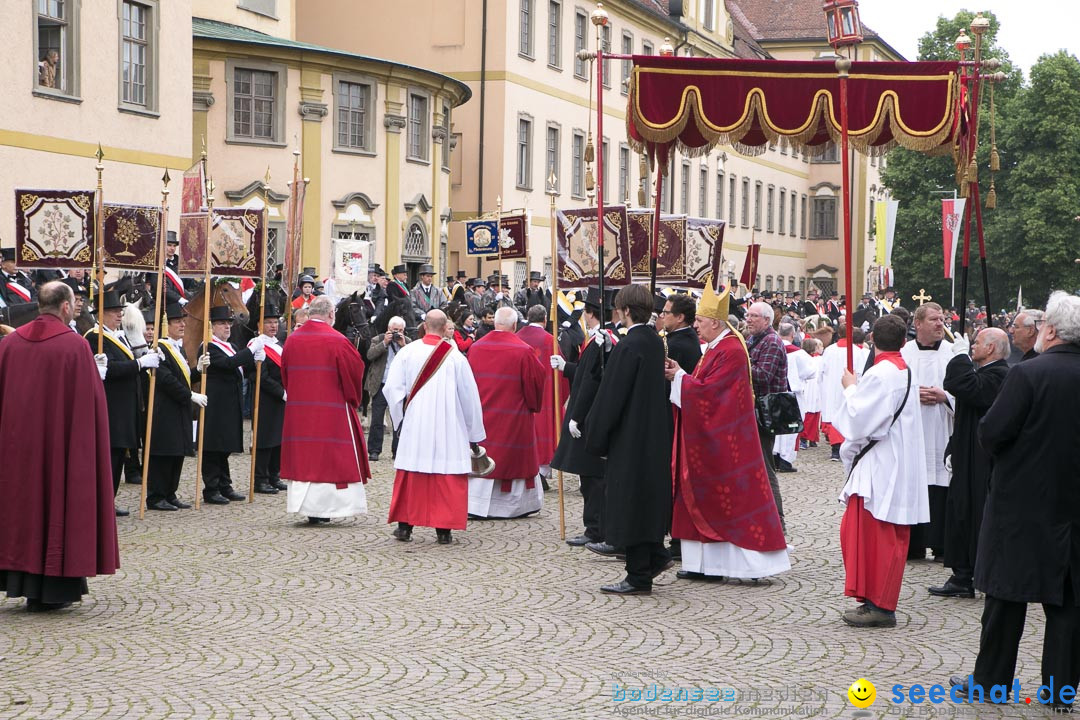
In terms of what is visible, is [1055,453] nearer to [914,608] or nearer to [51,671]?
[914,608]

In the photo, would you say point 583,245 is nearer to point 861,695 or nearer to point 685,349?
point 685,349

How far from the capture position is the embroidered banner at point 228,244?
44.1ft

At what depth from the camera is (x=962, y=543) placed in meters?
8.91

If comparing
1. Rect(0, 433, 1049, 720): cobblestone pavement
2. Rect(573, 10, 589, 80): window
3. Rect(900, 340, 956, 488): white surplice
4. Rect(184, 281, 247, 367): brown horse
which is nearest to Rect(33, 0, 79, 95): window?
Rect(184, 281, 247, 367): brown horse

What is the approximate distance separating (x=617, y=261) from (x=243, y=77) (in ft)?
64.5

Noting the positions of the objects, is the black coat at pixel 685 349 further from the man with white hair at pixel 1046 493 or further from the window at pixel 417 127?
the window at pixel 417 127

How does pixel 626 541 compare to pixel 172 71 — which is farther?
pixel 172 71

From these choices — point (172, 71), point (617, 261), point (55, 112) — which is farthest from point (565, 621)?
point (172, 71)

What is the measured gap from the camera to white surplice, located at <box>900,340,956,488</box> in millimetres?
9547

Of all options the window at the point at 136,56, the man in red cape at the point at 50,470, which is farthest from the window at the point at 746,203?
the man in red cape at the point at 50,470

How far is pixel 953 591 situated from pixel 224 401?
274 inches

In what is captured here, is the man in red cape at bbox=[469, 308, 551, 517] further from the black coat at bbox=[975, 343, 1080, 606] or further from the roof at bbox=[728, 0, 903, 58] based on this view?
the roof at bbox=[728, 0, 903, 58]

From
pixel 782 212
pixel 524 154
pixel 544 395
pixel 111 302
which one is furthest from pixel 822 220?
pixel 111 302

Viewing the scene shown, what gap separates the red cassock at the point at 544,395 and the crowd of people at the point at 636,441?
3 centimetres
